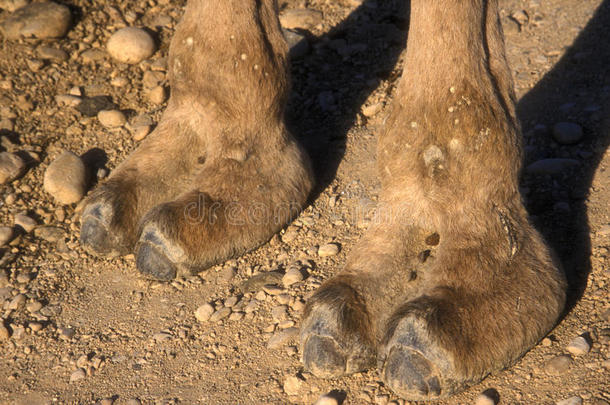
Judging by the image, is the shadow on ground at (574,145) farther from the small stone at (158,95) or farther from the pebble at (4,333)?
the pebble at (4,333)

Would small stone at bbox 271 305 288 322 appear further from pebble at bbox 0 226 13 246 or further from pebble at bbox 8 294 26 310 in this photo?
pebble at bbox 0 226 13 246

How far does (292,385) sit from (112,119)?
2.08 m

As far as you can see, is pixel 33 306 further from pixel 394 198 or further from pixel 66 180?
pixel 394 198

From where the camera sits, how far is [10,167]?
11.7ft

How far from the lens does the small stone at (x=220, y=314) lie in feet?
9.07

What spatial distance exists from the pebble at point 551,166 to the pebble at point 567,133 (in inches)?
6.4

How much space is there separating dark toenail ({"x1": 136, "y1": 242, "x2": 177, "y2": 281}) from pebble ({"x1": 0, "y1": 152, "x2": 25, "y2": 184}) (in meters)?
1.20

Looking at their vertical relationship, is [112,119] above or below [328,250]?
below

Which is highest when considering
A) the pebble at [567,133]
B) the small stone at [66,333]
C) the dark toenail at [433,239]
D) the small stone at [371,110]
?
the pebble at [567,133]

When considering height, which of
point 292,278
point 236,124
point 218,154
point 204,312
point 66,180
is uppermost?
point 236,124

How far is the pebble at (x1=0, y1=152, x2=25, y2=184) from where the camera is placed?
356 cm

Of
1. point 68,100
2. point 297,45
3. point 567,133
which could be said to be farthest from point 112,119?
point 567,133

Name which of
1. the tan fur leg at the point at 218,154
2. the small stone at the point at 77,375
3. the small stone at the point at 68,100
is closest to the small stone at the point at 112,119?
the small stone at the point at 68,100

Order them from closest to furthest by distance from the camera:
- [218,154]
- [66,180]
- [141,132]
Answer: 1. [218,154]
2. [66,180]
3. [141,132]
